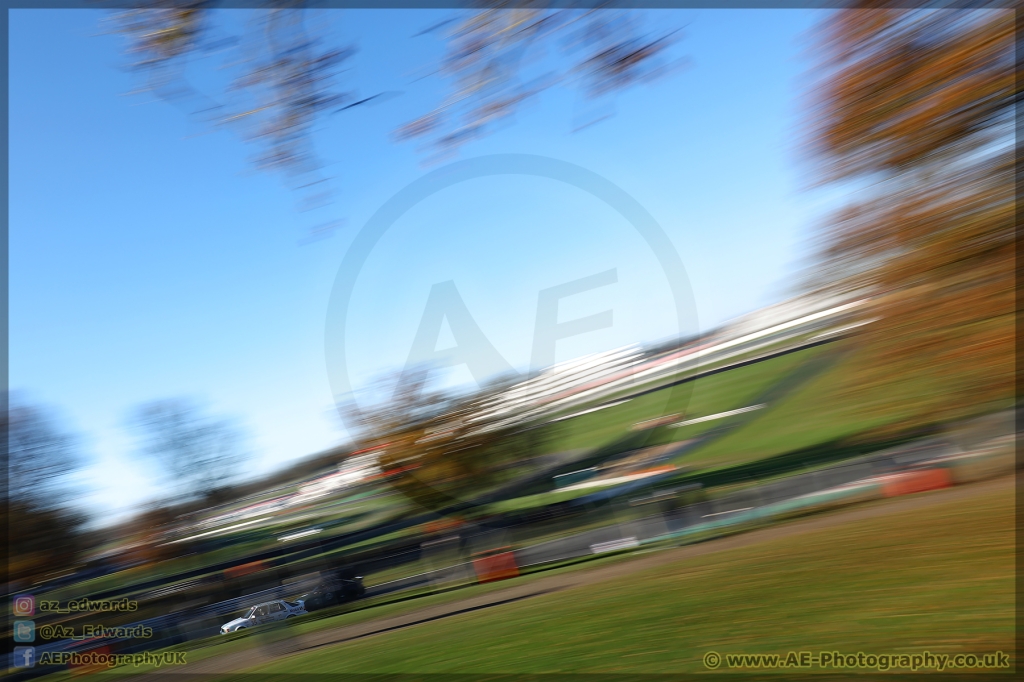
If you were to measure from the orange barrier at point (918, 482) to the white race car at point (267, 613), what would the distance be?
11924 mm

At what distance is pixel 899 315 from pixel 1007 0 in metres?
2.07

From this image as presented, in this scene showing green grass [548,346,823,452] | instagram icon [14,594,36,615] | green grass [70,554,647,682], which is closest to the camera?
green grass [70,554,647,682]

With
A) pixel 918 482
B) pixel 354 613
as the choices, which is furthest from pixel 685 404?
pixel 354 613

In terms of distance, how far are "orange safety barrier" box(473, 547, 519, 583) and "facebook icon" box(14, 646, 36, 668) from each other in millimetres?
7306

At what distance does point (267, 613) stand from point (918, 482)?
12.5m

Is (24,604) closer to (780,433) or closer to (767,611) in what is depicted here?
(767,611)

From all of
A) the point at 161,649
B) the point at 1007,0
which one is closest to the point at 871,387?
the point at 1007,0

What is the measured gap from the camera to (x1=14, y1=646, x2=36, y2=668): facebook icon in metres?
9.72

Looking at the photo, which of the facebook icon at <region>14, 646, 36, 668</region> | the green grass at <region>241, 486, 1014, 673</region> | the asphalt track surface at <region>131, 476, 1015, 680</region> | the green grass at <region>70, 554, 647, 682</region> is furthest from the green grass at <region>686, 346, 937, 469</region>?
the facebook icon at <region>14, 646, 36, 668</region>

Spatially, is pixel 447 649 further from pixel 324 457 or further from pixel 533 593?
pixel 324 457

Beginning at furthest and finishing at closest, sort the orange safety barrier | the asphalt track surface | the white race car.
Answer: the orange safety barrier < the white race car < the asphalt track surface

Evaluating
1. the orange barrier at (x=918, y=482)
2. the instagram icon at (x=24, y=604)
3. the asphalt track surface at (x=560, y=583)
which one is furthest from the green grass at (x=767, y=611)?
the instagram icon at (x=24, y=604)

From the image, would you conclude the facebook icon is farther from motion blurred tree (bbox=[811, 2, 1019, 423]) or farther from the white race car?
motion blurred tree (bbox=[811, 2, 1019, 423])

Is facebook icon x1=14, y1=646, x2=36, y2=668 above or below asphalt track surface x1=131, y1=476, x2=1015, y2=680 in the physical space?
above
